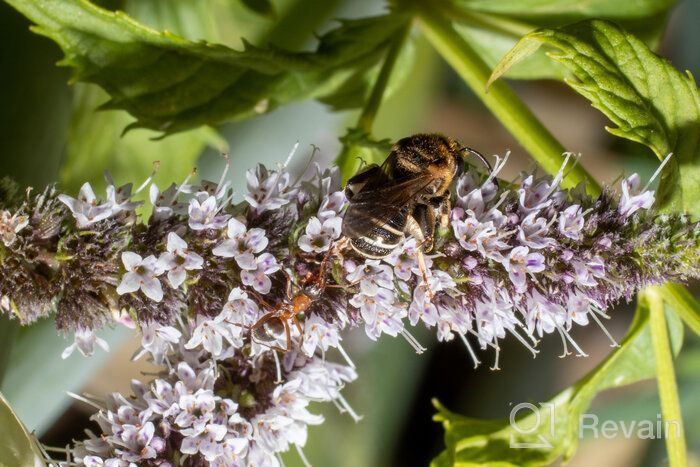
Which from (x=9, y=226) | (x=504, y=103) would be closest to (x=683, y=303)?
(x=504, y=103)

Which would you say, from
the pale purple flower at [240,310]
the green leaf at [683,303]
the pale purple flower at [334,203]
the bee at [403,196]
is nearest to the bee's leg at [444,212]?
the bee at [403,196]

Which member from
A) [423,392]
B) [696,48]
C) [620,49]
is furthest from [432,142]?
[423,392]

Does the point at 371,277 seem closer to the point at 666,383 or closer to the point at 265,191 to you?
the point at 265,191

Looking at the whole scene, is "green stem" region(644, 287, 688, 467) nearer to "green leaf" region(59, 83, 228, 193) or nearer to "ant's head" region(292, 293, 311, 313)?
"ant's head" region(292, 293, 311, 313)

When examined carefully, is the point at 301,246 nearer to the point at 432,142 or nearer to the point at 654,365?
the point at 432,142

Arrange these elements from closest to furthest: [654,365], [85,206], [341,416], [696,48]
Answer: [85,206], [654,365], [696,48], [341,416]

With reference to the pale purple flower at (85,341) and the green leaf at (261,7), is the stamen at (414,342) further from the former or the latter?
the green leaf at (261,7)
